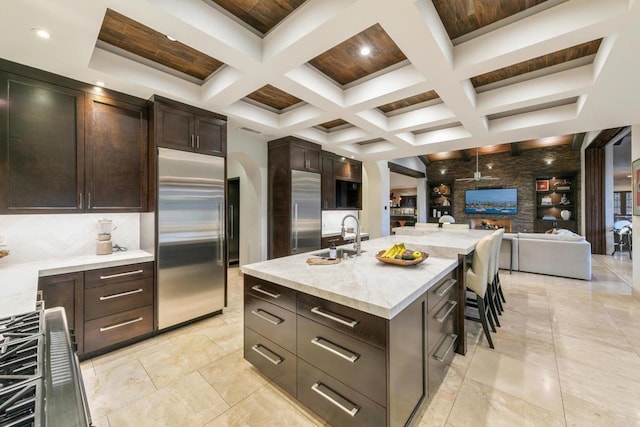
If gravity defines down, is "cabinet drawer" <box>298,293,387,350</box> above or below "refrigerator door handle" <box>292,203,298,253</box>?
below

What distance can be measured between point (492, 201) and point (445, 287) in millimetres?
8993

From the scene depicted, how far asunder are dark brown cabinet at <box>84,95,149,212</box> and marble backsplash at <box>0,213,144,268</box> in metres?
0.34

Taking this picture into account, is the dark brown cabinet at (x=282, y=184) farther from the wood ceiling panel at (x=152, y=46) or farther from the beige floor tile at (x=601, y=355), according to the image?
the beige floor tile at (x=601, y=355)

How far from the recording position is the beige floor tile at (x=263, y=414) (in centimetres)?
171

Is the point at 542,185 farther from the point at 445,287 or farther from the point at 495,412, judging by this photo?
the point at 495,412

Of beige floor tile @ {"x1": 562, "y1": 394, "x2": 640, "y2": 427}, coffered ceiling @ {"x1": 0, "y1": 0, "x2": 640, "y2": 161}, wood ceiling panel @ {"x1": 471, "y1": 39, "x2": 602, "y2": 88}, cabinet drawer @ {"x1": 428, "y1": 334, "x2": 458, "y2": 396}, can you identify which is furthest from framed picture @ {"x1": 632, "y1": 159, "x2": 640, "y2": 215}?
cabinet drawer @ {"x1": 428, "y1": 334, "x2": 458, "y2": 396}

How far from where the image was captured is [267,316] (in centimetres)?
200

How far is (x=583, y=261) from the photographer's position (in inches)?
Result: 193

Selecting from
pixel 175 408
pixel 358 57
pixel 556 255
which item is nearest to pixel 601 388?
pixel 175 408

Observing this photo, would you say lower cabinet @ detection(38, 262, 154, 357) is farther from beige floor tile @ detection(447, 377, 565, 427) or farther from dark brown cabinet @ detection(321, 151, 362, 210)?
dark brown cabinet @ detection(321, 151, 362, 210)

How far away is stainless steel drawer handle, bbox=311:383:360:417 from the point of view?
4.87ft

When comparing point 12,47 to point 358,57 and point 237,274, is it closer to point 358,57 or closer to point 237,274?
point 358,57

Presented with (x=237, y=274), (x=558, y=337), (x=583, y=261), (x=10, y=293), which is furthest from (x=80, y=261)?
(x=583, y=261)

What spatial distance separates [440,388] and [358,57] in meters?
3.02
